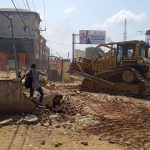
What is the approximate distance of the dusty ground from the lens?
972 centimetres

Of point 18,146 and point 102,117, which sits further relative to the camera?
point 102,117

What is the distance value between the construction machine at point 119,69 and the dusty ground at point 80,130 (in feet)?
21.8

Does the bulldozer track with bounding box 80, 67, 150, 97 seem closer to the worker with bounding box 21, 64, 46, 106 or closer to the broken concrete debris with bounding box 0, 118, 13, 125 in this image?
the worker with bounding box 21, 64, 46, 106

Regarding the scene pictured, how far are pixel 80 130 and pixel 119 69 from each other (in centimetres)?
1163

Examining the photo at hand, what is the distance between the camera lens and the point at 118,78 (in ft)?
75.1

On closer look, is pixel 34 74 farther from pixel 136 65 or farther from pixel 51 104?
pixel 136 65

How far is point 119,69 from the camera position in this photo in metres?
22.5

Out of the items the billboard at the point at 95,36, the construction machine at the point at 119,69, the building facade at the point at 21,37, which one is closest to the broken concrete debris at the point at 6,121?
the construction machine at the point at 119,69

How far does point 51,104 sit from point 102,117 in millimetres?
2371

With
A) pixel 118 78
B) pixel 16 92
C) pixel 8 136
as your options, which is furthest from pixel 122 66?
pixel 8 136

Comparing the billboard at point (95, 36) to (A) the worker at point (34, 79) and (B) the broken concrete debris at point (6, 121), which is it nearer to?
(A) the worker at point (34, 79)

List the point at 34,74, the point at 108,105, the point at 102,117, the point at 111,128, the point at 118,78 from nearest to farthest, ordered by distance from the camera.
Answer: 1. the point at 111,128
2. the point at 102,117
3. the point at 34,74
4. the point at 108,105
5. the point at 118,78

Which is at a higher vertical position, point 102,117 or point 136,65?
point 136,65

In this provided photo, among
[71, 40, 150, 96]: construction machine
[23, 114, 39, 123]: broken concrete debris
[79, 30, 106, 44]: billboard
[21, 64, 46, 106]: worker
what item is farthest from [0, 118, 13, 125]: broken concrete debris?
[79, 30, 106, 44]: billboard
